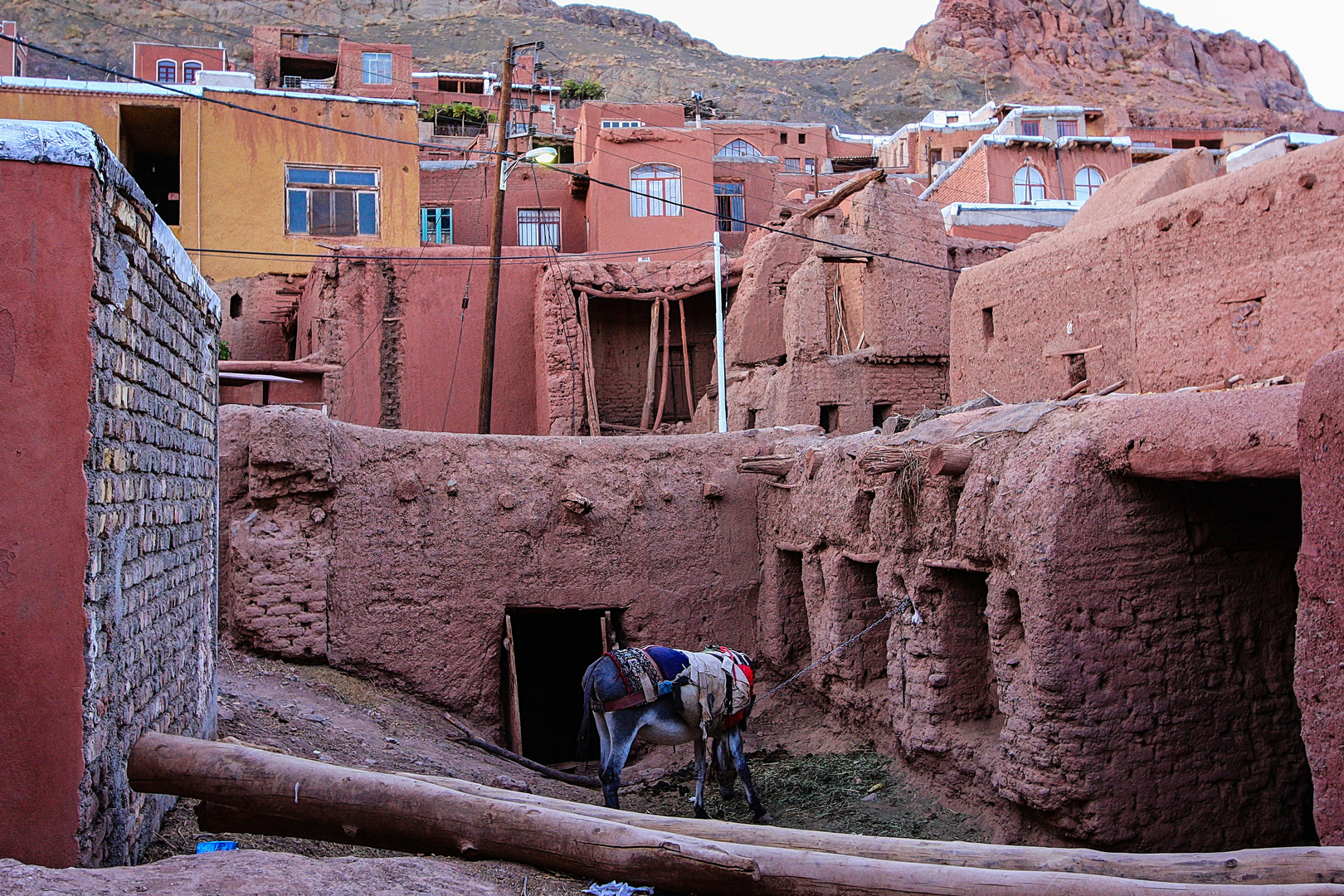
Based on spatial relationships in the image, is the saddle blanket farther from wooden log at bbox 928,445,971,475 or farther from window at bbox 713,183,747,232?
window at bbox 713,183,747,232

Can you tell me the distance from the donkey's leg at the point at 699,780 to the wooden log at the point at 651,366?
11.9 metres

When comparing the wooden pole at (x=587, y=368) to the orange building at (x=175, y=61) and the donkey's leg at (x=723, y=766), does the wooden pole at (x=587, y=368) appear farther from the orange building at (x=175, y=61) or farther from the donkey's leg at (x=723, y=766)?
the orange building at (x=175, y=61)

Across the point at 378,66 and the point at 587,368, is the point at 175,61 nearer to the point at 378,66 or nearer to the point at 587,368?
the point at 378,66

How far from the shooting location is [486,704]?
10273 mm

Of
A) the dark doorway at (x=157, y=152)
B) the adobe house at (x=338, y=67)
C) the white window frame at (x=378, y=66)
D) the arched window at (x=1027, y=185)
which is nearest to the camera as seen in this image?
the dark doorway at (x=157, y=152)

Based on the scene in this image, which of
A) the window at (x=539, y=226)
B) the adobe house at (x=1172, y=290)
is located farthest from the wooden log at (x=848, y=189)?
the window at (x=539, y=226)

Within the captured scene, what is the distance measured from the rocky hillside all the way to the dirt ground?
56579mm

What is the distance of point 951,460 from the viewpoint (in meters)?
7.54

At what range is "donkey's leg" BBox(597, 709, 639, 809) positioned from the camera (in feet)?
24.9

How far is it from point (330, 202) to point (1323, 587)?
20.8 metres

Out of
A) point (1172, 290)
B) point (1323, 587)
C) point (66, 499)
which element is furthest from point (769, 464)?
point (66, 499)

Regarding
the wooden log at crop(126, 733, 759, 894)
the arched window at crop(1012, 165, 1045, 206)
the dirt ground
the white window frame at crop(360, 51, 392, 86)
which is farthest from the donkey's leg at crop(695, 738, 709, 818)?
the white window frame at crop(360, 51, 392, 86)

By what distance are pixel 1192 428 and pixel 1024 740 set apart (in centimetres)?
222

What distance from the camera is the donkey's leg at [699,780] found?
25.4ft
